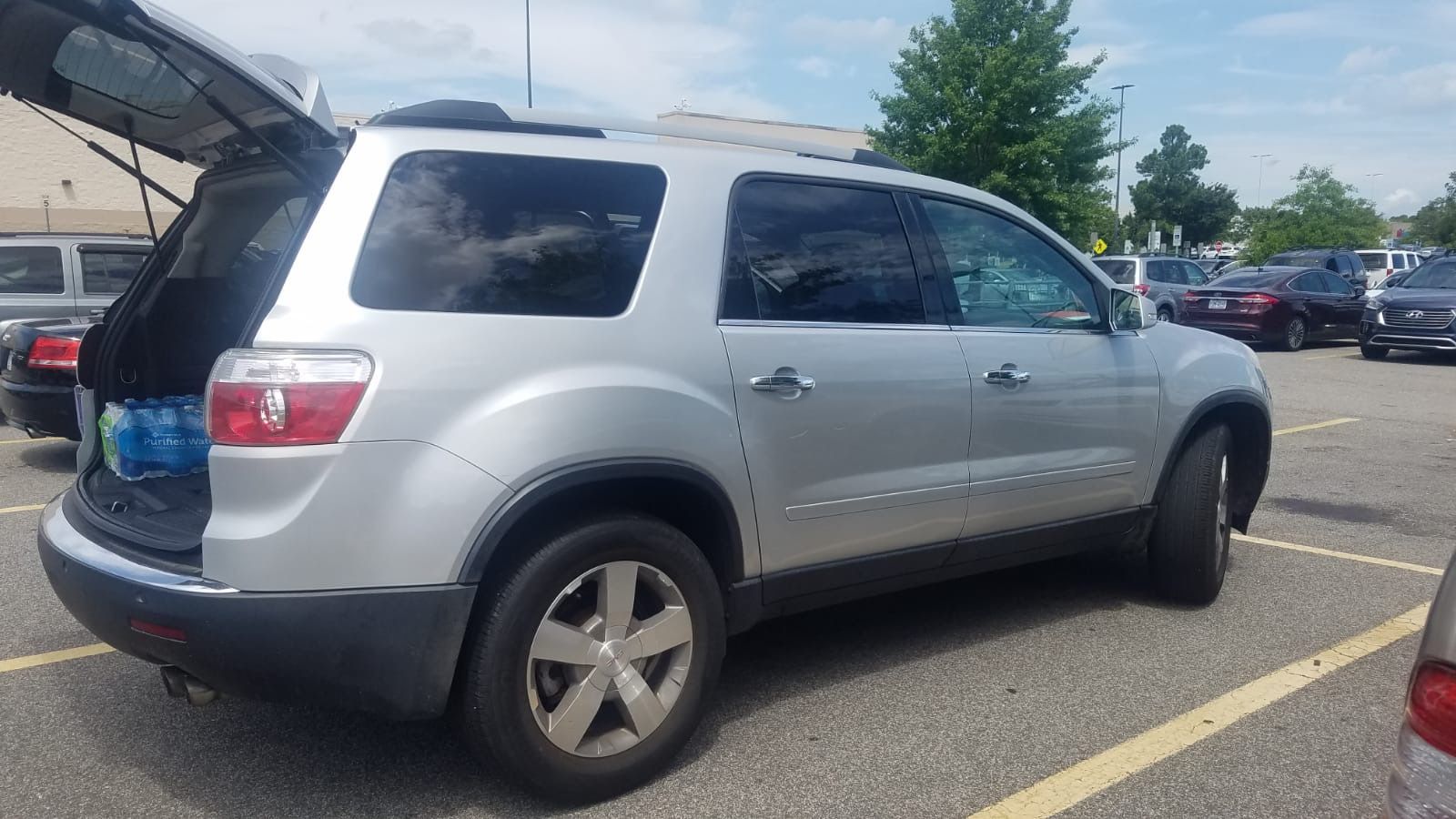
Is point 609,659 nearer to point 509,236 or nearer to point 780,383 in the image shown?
point 780,383

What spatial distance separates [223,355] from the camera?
287 cm

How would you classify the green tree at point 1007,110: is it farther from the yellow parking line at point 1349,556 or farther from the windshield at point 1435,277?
the yellow parking line at point 1349,556

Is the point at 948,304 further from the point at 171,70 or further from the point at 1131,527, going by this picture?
the point at 171,70

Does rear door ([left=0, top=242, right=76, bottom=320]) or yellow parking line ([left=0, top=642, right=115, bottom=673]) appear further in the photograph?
rear door ([left=0, top=242, right=76, bottom=320])

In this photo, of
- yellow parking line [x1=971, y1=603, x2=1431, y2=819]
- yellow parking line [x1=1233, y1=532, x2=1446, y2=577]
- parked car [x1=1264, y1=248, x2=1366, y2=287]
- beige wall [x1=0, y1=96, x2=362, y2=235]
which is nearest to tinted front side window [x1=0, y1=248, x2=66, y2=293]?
Result: yellow parking line [x1=1233, y1=532, x2=1446, y2=577]

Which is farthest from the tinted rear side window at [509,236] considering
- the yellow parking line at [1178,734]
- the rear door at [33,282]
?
the rear door at [33,282]

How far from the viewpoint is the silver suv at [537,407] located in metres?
2.82

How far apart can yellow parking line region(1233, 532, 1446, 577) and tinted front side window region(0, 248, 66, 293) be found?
9.63 metres

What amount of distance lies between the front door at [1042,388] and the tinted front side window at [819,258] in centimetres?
24

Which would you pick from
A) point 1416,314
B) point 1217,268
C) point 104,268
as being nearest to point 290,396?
point 104,268

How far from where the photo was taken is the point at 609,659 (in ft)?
10.5

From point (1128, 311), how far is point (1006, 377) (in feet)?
2.83

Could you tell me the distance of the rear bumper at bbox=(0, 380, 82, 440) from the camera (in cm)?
748

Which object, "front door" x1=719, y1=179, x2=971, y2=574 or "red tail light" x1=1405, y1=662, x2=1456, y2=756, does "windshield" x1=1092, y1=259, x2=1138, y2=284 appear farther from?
"red tail light" x1=1405, y1=662, x2=1456, y2=756
